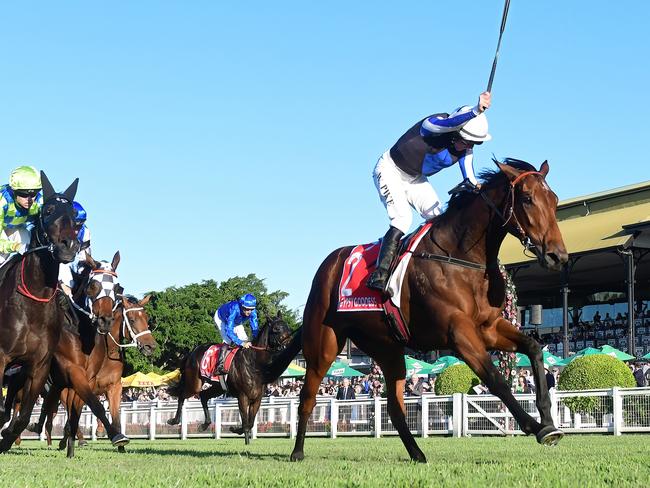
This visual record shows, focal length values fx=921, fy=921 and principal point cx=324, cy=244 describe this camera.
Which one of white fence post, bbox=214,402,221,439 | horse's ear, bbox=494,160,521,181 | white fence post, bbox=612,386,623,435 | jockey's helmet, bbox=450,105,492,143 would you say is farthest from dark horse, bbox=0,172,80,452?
white fence post, bbox=214,402,221,439

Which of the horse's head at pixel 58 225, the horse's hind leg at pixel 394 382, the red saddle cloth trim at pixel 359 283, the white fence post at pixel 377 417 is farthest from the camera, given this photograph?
the white fence post at pixel 377 417

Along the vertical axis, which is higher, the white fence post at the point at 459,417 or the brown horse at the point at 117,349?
the brown horse at the point at 117,349

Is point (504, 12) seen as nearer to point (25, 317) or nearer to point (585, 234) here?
point (25, 317)

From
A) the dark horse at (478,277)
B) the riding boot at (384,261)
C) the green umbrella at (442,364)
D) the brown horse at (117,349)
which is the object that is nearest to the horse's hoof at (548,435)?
the dark horse at (478,277)

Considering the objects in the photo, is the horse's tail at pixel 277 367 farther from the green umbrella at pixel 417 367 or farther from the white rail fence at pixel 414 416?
the green umbrella at pixel 417 367

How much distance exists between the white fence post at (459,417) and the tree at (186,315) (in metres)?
45.6

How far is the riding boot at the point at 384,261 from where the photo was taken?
26.6 ft

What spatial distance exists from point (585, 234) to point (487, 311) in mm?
30150

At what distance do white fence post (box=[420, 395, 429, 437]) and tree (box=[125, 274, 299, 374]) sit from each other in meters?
44.9

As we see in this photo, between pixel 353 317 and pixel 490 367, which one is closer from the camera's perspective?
pixel 490 367

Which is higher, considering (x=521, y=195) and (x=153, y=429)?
(x=521, y=195)

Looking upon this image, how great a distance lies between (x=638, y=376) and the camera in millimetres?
22516

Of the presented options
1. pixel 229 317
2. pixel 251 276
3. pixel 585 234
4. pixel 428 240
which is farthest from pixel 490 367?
pixel 251 276

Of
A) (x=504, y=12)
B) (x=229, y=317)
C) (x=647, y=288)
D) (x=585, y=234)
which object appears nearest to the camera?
(x=504, y=12)
